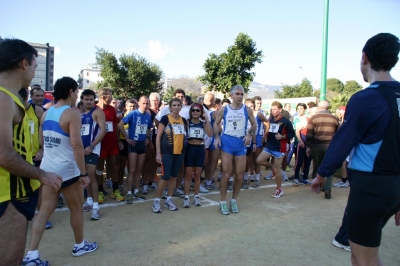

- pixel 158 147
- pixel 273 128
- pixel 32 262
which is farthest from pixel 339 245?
pixel 32 262

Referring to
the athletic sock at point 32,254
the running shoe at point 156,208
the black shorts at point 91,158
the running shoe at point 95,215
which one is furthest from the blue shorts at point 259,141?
the athletic sock at point 32,254

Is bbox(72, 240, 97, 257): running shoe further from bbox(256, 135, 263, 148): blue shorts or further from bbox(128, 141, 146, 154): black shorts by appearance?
bbox(256, 135, 263, 148): blue shorts

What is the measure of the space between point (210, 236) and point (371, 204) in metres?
2.58

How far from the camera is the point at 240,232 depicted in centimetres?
450

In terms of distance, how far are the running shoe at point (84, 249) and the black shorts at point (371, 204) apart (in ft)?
9.67

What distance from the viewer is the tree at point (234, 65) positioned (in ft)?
73.0

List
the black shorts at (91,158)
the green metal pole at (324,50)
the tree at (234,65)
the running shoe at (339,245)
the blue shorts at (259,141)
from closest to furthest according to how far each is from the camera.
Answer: the running shoe at (339,245), the black shorts at (91,158), the blue shorts at (259,141), the green metal pole at (324,50), the tree at (234,65)

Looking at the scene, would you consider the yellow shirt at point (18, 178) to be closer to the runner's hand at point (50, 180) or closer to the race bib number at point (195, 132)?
the runner's hand at point (50, 180)

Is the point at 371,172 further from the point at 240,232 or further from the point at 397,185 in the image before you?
the point at 240,232

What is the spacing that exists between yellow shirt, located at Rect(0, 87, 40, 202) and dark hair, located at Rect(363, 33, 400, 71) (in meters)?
2.58

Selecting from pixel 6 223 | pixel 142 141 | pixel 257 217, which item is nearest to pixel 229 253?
pixel 257 217

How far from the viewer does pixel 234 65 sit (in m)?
22.3

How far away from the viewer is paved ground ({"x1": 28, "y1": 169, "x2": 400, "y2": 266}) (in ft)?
11.9

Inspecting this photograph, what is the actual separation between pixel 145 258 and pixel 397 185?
2.72m
